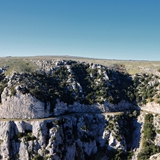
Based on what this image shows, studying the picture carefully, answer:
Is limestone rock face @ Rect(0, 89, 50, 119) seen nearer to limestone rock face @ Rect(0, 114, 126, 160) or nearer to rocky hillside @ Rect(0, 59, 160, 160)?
rocky hillside @ Rect(0, 59, 160, 160)

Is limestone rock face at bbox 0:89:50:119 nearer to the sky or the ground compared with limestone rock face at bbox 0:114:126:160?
nearer to the sky

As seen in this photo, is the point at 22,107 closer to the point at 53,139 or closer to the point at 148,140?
the point at 53,139

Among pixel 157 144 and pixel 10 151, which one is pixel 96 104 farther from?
pixel 10 151

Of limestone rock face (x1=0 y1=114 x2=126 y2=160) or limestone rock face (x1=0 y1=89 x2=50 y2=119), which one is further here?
limestone rock face (x1=0 y1=89 x2=50 y2=119)

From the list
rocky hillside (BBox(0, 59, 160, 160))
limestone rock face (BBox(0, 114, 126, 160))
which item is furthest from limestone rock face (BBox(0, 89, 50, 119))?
limestone rock face (BBox(0, 114, 126, 160))

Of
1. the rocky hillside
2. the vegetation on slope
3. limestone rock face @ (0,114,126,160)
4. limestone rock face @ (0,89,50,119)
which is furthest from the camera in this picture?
limestone rock face @ (0,89,50,119)

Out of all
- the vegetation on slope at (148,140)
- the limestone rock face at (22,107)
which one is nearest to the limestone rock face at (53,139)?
the limestone rock face at (22,107)

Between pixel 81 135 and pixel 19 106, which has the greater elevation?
pixel 19 106

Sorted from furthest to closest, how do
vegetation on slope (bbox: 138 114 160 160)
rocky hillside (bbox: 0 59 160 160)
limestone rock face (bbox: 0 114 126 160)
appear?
vegetation on slope (bbox: 138 114 160 160) < rocky hillside (bbox: 0 59 160 160) < limestone rock face (bbox: 0 114 126 160)

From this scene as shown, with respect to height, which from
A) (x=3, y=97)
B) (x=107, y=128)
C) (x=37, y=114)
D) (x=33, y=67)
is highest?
(x=33, y=67)

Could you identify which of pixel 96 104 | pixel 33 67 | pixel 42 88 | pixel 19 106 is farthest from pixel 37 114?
pixel 33 67
